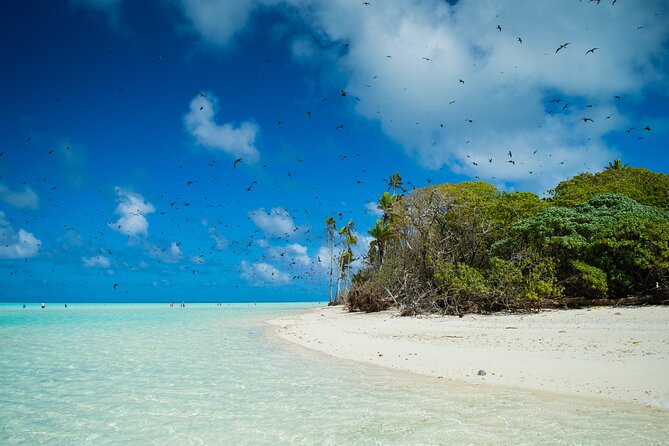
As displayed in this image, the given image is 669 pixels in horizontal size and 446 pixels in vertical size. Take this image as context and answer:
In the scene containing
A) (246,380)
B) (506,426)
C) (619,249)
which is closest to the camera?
(506,426)

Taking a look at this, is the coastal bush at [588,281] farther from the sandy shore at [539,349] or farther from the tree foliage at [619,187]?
the tree foliage at [619,187]

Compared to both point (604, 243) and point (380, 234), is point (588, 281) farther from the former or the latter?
point (380, 234)

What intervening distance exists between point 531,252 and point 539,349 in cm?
991

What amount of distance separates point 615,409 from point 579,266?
12.9m

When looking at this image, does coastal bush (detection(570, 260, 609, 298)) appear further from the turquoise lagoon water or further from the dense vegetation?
the turquoise lagoon water

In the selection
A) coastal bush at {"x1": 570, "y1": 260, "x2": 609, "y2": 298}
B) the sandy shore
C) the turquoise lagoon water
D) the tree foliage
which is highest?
the tree foliage

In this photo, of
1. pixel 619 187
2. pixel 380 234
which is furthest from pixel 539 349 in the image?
pixel 380 234

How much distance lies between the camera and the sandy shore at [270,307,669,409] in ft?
22.1

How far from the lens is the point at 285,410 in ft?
20.4

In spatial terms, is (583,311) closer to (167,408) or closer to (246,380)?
(246,380)

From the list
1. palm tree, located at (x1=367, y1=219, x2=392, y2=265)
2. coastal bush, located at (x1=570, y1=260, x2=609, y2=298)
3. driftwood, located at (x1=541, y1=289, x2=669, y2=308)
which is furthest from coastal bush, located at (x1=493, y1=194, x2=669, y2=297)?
palm tree, located at (x1=367, y1=219, x2=392, y2=265)

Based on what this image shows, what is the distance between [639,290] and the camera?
17297 mm

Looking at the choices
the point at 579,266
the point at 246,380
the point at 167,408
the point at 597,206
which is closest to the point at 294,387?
the point at 246,380

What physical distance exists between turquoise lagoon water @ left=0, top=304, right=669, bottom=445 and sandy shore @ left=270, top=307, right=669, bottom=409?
75 centimetres
